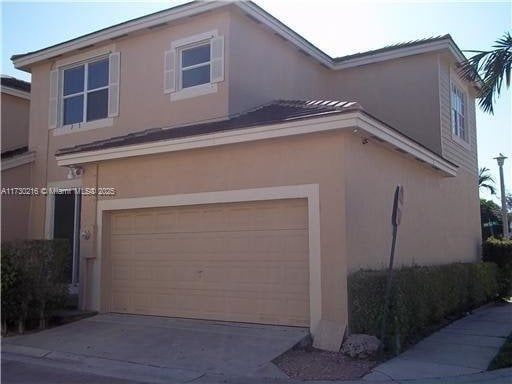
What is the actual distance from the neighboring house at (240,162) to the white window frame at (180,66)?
3cm

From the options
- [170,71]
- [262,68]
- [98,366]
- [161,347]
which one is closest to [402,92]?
[262,68]

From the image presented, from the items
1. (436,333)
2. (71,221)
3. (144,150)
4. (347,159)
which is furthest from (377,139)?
(71,221)

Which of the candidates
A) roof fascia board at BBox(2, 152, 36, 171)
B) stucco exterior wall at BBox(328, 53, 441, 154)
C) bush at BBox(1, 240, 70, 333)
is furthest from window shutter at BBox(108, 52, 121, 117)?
stucco exterior wall at BBox(328, 53, 441, 154)

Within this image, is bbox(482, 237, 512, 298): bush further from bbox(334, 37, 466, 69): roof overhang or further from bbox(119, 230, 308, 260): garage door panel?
bbox(119, 230, 308, 260): garage door panel

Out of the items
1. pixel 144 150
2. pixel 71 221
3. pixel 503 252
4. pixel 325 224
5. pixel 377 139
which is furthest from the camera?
pixel 503 252

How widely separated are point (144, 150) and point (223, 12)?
12.4ft

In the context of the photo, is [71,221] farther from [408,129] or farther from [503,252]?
[503,252]

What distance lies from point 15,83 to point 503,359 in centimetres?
1630

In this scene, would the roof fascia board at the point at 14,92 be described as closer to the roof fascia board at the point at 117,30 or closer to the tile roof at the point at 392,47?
the roof fascia board at the point at 117,30

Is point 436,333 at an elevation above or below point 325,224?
below

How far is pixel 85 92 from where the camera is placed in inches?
585

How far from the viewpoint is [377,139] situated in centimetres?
1010

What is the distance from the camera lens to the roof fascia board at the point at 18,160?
1480cm

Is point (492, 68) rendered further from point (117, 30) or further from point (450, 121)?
point (117, 30)
